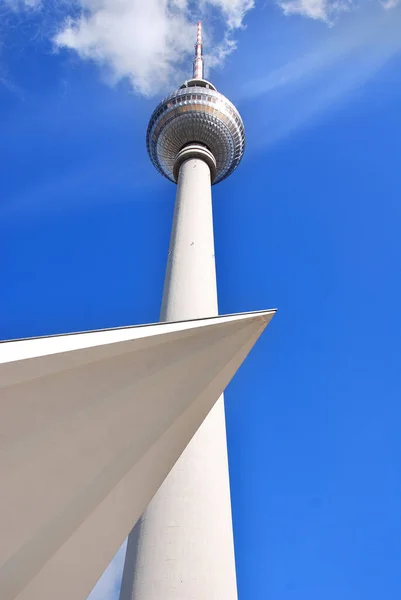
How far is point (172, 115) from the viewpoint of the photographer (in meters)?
30.5

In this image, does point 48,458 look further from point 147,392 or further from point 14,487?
point 147,392

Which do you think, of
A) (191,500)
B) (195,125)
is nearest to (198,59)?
(195,125)

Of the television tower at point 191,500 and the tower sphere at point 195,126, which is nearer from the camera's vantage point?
the television tower at point 191,500

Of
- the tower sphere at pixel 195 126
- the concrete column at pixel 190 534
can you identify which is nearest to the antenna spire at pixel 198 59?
the tower sphere at pixel 195 126

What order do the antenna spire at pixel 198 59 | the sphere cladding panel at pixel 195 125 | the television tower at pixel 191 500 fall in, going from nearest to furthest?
1. the television tower at pixel 191 500
2. the sphere cladding panel at pixel 195 125
3. the antenna spire at pixel 198 59

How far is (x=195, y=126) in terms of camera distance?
99.3 feet

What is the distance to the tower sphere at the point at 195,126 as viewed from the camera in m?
30.3

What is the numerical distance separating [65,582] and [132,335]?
2542 mm

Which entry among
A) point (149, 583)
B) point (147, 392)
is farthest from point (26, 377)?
point (149, 583)

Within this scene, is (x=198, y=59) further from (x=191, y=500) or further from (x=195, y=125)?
(x=191, y=500)

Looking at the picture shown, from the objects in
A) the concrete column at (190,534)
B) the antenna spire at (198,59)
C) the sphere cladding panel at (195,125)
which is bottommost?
the concrete column at (190,534)

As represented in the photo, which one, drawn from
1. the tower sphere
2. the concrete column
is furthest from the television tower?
the tower sphere

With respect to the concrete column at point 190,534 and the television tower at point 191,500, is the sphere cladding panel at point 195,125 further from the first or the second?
the concrete column at point 190,534

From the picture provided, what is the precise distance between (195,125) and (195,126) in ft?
0.18
